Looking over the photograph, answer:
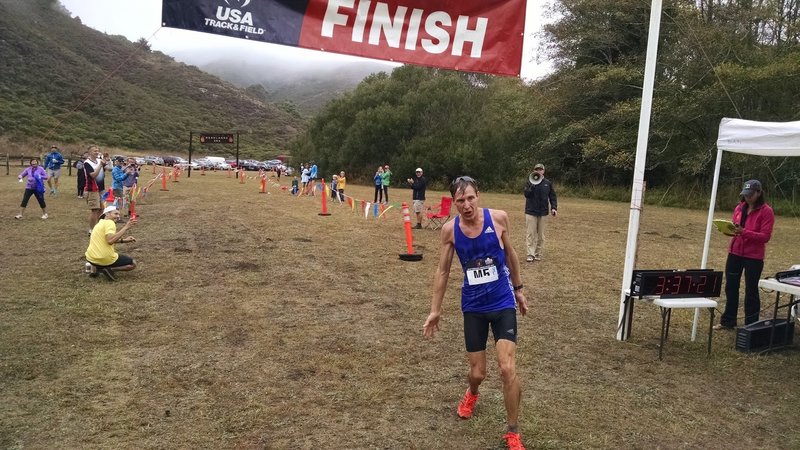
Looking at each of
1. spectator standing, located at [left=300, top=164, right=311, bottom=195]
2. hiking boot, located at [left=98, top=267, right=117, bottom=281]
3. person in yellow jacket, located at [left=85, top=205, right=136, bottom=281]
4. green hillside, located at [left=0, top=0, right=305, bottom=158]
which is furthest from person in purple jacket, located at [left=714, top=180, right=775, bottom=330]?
green hillside, located at [left=0, top=0, right=305, bottom=158]

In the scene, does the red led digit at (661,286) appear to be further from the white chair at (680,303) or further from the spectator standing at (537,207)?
the spectator standing at (537,207)

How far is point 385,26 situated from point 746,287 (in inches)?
220

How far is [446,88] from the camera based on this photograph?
152ft

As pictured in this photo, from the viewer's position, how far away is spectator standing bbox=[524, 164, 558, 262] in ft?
33.9

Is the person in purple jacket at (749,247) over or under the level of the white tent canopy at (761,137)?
under

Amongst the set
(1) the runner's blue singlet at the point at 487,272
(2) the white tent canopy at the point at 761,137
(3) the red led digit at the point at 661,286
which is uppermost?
(2) the white tent canopy at the point at 761,137

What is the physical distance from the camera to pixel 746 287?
256 inches

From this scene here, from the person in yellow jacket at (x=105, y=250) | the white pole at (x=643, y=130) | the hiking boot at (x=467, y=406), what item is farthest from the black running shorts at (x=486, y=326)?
the person in yellow jacket at (x=105, y=250)

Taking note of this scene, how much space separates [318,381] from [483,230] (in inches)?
83.8

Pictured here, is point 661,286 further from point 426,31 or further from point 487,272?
point 426,31

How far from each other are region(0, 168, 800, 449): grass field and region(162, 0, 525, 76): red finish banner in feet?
8.87

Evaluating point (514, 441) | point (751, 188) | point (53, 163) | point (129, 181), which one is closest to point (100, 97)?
point (53, 163)

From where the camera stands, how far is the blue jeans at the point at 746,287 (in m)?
6.30

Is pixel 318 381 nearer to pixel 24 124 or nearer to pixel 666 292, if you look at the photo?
pixel 666 292
